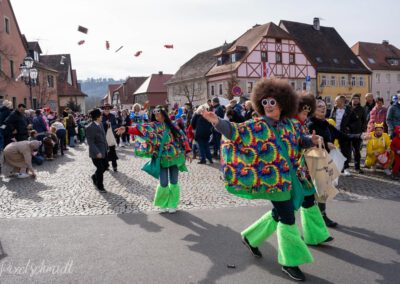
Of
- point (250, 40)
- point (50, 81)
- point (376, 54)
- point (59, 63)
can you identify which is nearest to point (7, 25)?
point (50, 81)

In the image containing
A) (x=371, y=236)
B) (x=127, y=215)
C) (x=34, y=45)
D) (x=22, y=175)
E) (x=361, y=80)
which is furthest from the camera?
(x=361, y=80)

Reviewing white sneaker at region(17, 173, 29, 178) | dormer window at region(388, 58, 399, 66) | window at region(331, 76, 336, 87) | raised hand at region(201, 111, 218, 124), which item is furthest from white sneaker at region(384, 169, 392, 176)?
dormer window at region(388, 58, 399, 66)

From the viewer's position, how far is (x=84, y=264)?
462 centimetres

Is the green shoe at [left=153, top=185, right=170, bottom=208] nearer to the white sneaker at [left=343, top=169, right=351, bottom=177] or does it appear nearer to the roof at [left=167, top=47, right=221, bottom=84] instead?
the white sneaker at [left=343, top=169, right=351, bottom=177]

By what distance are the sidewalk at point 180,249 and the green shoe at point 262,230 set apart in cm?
23

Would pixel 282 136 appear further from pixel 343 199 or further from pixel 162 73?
pixel 162 73

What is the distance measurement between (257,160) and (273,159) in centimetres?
16

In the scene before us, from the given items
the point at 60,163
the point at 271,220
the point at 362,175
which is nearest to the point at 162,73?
the point at 60,163

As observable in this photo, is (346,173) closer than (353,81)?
Yes

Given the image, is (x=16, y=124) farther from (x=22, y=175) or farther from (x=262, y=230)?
(x=262, y=230)

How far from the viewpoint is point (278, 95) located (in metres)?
4.13

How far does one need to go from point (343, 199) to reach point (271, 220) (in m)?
3.34

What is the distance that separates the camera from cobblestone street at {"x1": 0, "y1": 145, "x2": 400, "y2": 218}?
7316mm

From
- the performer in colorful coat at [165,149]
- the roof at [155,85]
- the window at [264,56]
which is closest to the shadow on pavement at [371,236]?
the performer in colorful coat at [165,149]
